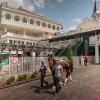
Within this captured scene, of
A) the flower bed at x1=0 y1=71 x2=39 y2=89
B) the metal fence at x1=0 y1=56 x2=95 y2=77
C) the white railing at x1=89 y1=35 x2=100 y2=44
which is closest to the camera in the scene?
the flower bed at x1=0 y1=71 x2=39 y2=89

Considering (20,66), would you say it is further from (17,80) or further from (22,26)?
(22,26)

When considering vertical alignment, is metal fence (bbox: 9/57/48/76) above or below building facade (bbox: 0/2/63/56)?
below

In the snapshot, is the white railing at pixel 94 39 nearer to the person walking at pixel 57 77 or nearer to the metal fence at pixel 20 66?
the metal fence at pixel 20 66

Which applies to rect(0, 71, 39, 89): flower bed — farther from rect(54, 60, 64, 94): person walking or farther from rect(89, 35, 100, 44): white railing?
rect(89, 35, 100, 44): white railing

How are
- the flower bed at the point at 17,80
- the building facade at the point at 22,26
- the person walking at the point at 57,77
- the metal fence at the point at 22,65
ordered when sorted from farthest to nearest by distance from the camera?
the building facade at the point at 22,26 < the metal fence at the point at 22,65 < the flower bed at the point at 17,80 < the person walking at the point at 57,77

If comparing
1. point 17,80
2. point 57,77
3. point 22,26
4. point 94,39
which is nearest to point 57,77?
point 57,77

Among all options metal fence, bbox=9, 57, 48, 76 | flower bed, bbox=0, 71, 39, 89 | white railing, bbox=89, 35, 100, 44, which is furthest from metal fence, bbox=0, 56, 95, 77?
white railing, bbox=89, 35, 100, 44

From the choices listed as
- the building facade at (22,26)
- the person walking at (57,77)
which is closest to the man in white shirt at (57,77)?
the person walking at (57,77)

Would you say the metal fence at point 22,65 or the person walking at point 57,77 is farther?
the metal fence at point 22,65

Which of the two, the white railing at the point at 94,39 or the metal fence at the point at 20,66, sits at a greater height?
the white railing at the point at 94,39

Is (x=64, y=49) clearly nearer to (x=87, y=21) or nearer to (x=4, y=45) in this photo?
(x=87, y=21)

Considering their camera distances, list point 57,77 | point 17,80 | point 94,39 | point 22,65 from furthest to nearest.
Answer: point 94,39 < point 22,65 < point 17,80 < point 57,77

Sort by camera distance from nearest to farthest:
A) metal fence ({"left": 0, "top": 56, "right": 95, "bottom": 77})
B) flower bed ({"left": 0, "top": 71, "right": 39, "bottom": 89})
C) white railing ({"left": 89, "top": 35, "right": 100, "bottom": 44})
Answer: flower bed ({"left": 0, "top": 71, "right": 39, "bottom": 89})
metal fence ({"left": 0, "top": 56, "right": 95, "bottom": 77})
white railing ({"left": 89, "top": 35, "right": 100, "bottom": 44})

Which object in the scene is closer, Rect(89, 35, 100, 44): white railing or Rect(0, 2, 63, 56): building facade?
Rect(89, 35, 100, 44): white railing
